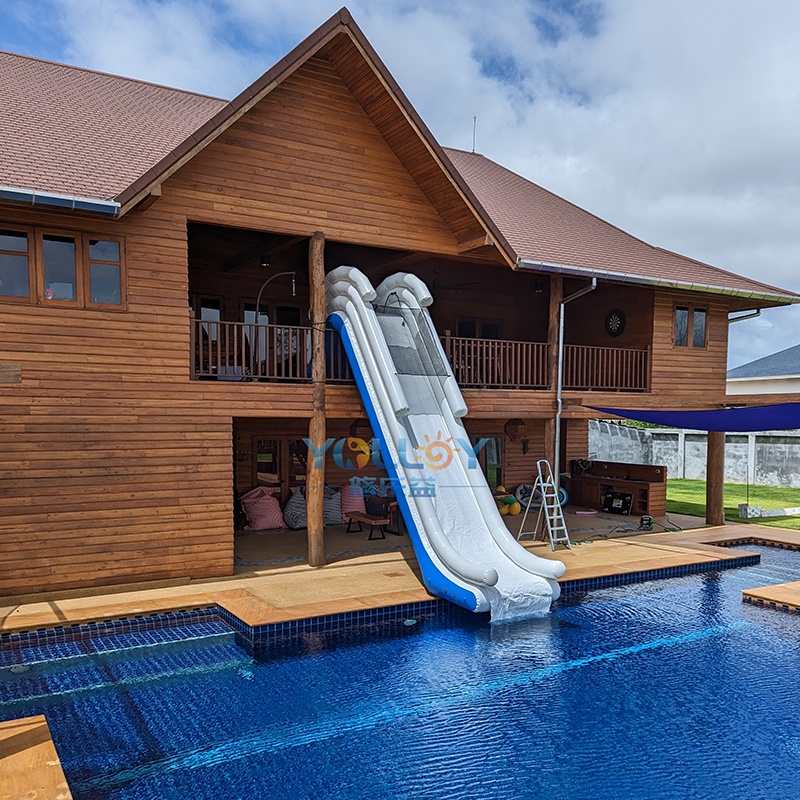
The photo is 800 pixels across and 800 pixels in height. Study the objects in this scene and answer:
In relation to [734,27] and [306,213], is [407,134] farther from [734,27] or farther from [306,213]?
[734,27]

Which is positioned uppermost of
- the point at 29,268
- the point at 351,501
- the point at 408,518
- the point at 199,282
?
the point at 199,282

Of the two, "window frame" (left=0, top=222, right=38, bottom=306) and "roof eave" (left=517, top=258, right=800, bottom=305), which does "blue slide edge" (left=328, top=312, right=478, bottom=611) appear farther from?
"window frame" (left=0, top=222, right=38, bottom=306)

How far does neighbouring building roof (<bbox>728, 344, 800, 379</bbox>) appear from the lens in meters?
52.1

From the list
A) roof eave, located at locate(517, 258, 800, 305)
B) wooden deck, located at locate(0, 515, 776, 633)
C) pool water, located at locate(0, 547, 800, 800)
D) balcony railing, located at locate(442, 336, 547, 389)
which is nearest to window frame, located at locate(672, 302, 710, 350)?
roof eave, located at locate(517, 258, 800, 305)

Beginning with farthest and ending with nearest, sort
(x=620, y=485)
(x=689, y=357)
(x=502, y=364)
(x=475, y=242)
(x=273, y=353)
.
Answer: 1. (x=620, y=485)
2. (x=689, y=357)
3. (x=502, y=364)
4. (x=475, y=242)
5. (x=273, y=353)

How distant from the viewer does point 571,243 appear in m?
14.3

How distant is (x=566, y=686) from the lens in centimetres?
707

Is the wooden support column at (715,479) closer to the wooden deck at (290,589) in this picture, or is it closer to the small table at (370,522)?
the wooden deck at (290,589)

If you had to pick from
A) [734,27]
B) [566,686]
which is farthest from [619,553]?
[734,27]

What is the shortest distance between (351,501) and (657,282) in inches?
315

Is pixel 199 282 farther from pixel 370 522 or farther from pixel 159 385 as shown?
A: pixel 370 522

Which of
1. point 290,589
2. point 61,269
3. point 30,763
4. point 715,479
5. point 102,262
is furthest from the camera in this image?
point 715,479

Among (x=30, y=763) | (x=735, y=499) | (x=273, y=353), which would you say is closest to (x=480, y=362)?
(x=273, y=353)

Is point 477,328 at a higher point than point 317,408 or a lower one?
higher
